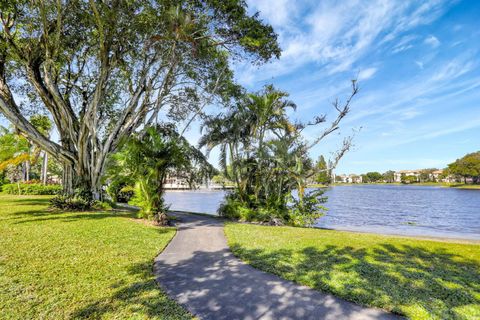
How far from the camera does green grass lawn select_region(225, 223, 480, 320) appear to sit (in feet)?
11.6

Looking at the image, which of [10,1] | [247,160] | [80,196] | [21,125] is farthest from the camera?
[247,160]

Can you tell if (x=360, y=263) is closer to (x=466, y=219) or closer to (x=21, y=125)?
(x=21, y=125)

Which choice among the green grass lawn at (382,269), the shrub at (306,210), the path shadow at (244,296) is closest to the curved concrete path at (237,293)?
the path shadow at (244,296)

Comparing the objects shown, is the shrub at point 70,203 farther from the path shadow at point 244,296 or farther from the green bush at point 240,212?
the path shadow at point 244,296

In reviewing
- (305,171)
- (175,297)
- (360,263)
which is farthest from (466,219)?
(175,297)

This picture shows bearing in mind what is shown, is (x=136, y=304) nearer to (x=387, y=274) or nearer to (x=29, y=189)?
(x=387, y=274)

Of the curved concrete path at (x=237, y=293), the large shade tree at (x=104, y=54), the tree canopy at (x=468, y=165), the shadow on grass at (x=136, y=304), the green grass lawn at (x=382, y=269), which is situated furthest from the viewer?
the tree canopy at (x=468, y=165)

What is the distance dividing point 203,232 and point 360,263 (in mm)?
4983

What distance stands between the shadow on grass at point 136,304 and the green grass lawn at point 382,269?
6.58 ft

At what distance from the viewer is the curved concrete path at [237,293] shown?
3283 millimetres

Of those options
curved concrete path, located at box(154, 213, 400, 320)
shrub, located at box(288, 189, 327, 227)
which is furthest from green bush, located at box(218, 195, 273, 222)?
curved concrete path, located at box(154, 213, 400, 320)

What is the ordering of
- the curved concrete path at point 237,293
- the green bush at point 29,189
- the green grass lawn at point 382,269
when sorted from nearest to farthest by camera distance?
the curved concrete path at point 237,293 → the green grass lawn at point 382,269 → the green bush at point 29,189

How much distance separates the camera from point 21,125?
10.9m

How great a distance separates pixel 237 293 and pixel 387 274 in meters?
2.81
